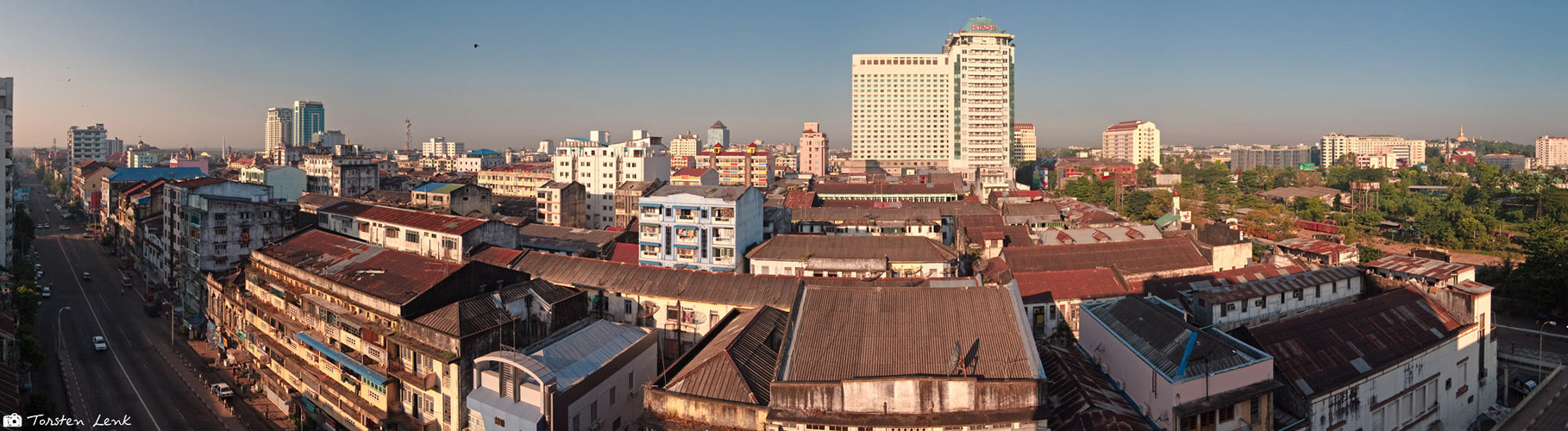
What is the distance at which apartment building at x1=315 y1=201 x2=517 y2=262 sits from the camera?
91.4 feet

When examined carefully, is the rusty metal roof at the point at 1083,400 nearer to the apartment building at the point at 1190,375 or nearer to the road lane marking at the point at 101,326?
the apartment building at the point at 1190,375

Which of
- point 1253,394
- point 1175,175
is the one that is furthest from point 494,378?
point 1175,175

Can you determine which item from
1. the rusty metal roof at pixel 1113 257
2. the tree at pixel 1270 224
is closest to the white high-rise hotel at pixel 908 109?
the tree at pixel 1270 224

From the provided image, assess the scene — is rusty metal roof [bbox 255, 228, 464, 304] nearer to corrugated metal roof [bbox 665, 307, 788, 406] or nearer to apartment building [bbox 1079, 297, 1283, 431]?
corrugated metal roof [bbox 665, 307, 788, 406]

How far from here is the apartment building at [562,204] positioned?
1790 inches

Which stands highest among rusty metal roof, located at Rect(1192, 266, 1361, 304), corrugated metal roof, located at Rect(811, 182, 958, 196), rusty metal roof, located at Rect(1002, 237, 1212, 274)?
corrugated metal roof, located at Rect(811, 182, 958, 196)

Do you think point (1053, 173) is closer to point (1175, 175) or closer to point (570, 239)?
point (1175, 175)

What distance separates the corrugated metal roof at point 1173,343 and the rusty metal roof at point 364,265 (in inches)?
572

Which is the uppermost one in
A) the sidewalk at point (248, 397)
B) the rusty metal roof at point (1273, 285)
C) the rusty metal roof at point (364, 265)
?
the rusty metal roof at point (364, 265)

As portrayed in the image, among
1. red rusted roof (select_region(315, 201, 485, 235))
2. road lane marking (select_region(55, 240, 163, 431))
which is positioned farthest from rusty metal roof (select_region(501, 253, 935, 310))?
road lane marking (select_region(55, 240, 163, 431))

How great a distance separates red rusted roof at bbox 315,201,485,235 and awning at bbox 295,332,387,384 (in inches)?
307

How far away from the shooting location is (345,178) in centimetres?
5416

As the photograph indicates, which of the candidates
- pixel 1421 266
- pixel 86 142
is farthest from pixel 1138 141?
pixel 86 142

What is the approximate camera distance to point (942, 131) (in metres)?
87.2
